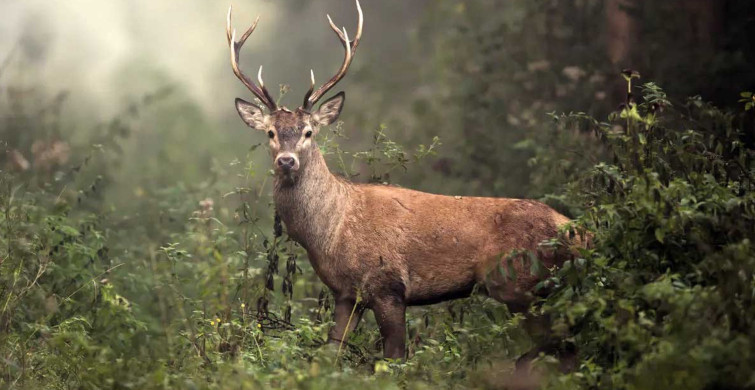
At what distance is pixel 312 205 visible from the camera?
27.0ft

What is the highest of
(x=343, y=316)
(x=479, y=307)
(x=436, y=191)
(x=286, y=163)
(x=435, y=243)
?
(x=286, y=163)

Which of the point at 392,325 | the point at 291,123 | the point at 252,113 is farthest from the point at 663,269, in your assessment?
the point at 252,113

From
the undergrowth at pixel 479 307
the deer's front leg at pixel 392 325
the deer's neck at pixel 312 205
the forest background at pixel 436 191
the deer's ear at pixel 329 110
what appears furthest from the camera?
the deer's ear at pixel 329 110

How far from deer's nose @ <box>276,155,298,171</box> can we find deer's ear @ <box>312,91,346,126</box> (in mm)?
624

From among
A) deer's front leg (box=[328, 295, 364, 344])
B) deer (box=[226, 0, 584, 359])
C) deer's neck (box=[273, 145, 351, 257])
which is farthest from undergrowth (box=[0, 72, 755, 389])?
deer's neck (box=[273, 145, 351, 257])

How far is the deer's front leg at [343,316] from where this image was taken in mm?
7980

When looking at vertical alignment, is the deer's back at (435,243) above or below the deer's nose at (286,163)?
below

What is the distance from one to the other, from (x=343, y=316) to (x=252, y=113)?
1687 mm

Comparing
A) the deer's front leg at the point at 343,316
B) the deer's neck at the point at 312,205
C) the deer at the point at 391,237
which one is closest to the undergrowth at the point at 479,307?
the deer's front leg at the point at 343,316

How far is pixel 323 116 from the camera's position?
8664 millimetres

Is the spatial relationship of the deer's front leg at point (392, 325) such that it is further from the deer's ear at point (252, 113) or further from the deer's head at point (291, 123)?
the deer's ear at point (252, 113)

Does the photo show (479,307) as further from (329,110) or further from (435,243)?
(329,110)

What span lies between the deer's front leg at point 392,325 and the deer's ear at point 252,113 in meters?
1.64

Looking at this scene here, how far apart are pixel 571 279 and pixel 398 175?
7780mm
